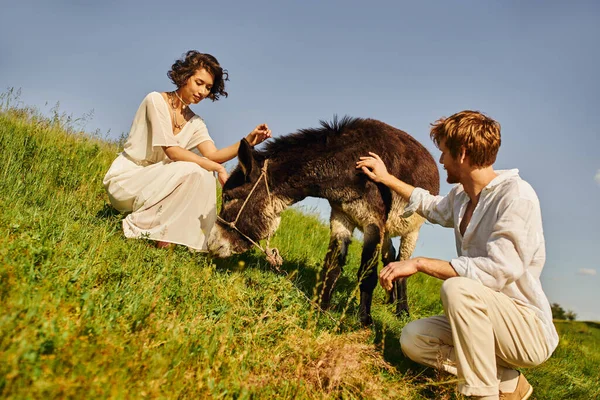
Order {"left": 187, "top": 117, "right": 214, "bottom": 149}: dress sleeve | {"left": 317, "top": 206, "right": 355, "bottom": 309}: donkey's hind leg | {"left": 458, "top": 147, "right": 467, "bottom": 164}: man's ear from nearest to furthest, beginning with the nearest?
{"left": 458, "top": 147, "right": 467, "bottom": 164}: man's ear < {"left": 317, "top": 206, "right": 355, "bottom": 309}: donkey's hind leg < {"left": 187, "top": 117, "right": 214, "bottom": 149}: dress sleeve

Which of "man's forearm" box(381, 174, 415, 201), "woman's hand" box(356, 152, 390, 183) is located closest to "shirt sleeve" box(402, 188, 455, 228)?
"man's forearm" box(381, 174, 415, 201)

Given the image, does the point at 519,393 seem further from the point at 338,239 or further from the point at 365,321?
the point at 338,239

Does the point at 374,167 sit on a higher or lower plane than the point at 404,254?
higher

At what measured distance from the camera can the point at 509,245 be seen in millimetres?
3121

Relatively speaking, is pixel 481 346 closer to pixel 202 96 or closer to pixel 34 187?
pixel 202 96

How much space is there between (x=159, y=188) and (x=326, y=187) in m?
1.88

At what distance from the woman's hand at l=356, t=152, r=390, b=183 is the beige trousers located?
1794 millimetres

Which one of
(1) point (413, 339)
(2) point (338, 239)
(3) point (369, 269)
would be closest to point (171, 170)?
(2) point (338, 239)

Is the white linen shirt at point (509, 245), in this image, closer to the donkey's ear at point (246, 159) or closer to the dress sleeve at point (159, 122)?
the donkey's ear at point (246, 159)

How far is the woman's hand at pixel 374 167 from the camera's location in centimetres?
490

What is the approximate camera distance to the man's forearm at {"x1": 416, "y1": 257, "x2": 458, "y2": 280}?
3.30 metres

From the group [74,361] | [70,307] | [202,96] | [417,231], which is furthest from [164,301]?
[417,231]

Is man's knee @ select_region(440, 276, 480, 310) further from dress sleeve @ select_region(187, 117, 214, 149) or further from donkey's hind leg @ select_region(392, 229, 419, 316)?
dress sleeve @ select_region(187, 117, 214, 149)

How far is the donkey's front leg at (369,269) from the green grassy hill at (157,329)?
17 centimetres
